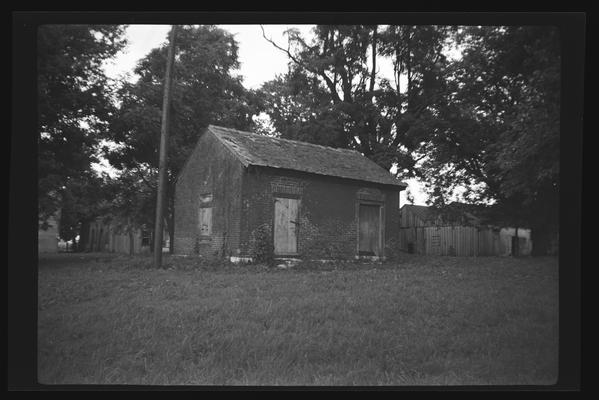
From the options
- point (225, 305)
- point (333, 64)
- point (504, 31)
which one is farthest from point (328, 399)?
point (333, 64)

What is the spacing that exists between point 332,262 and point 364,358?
10.6 metres

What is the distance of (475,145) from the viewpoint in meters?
19.2

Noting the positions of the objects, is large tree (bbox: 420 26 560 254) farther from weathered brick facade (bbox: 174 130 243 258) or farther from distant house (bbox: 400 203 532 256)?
weathered brick facade (bbox: 174 130 243 258)

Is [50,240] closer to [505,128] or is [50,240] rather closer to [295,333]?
[505,128]

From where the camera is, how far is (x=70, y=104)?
13.3m

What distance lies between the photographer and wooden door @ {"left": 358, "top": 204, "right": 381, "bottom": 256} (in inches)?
687

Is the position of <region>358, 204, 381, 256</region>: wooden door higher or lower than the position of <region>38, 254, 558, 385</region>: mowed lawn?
higher

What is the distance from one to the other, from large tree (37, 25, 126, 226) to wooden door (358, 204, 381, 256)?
32.6ft

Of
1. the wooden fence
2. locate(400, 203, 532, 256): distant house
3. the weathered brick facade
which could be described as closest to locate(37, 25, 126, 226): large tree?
the weathered brick facade

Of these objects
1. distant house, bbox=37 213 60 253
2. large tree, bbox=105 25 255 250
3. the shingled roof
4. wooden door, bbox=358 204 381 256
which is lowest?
distant house, bbox=37 213 60 253

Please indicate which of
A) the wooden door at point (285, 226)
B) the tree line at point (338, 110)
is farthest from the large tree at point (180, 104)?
the wooden door at point (285, 226)

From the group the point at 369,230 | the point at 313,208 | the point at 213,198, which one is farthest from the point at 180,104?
the point at 369,230

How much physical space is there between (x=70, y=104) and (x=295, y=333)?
36.4 feet

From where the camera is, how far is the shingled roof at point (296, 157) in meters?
15.3
